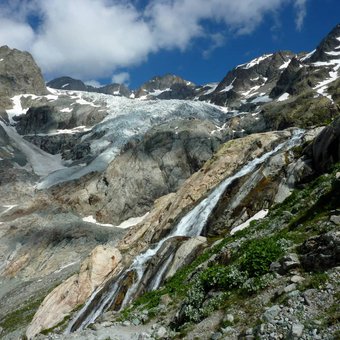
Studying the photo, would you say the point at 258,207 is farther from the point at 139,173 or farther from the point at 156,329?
the point at 139,173

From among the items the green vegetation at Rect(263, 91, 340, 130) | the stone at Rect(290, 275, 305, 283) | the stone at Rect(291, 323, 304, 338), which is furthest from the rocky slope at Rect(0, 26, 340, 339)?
the green vegetation at Rect(263, 91, 340, 130)

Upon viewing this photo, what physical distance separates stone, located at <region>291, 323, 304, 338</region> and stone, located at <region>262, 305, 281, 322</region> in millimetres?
1101

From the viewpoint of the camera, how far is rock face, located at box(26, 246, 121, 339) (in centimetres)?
4628

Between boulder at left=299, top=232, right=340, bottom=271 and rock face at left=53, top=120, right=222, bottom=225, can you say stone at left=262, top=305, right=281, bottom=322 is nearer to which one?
boulder at left=299, top=232, right=340, bottom=271

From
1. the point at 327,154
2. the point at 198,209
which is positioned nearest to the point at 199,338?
the point at 327,154

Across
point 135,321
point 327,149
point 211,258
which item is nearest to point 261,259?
point 135,321

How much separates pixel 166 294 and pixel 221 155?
48400mm

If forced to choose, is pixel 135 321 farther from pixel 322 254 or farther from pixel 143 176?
pixel 143 176

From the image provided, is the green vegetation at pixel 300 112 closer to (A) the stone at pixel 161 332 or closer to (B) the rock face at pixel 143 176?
(B) the rock face at pixel 143 176

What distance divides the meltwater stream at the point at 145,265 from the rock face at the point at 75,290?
22.6ft

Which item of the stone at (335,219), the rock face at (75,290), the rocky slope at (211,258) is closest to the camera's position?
the rocky slope at (211,258)

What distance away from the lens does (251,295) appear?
14.9 m

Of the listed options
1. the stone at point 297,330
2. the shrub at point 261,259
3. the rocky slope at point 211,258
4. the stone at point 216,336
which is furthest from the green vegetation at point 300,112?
the stone at point 297,330

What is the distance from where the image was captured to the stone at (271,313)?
41.3 ft
